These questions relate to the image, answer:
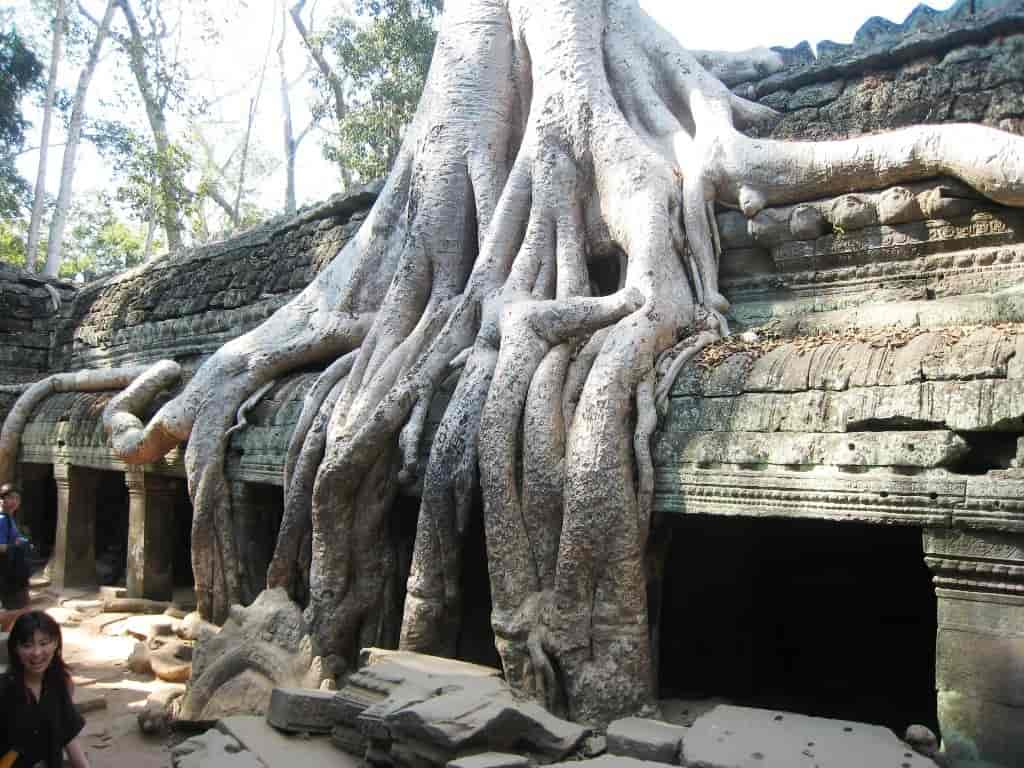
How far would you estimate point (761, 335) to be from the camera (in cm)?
421

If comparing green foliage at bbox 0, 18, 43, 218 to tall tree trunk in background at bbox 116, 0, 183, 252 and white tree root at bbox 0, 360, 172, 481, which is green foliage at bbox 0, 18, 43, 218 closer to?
tall tree trunk in background at bbox 116, 0, 183, 252

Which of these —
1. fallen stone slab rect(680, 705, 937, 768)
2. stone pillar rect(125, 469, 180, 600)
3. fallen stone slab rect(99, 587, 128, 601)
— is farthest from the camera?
fallen stone slab rect(99, 587, 128, 601)

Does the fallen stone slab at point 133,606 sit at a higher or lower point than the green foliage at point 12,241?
lower

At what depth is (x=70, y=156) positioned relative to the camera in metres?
16.1

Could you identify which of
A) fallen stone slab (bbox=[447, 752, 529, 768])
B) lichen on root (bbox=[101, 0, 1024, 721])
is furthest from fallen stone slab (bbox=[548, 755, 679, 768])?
lichen on root (bbox=[101, 0, 1024, 721])

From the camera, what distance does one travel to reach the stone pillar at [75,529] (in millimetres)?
7938

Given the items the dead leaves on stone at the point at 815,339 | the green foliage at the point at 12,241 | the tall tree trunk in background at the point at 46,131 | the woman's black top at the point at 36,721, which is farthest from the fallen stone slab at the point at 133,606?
the green foliage at the point at 12,241

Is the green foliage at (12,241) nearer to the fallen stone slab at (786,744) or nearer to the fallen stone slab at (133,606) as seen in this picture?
the fallen stone slab at (133,606)

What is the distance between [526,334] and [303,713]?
185cm

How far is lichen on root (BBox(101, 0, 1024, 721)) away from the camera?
11.9 ft

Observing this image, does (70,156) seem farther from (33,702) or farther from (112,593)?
(33,702)

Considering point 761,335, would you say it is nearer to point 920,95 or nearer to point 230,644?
point 920,95

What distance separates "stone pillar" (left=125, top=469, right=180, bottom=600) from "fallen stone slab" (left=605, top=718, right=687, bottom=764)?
4.94 m

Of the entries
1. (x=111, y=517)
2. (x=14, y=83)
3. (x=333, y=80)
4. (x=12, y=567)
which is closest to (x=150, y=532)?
(x=12, y=567)
